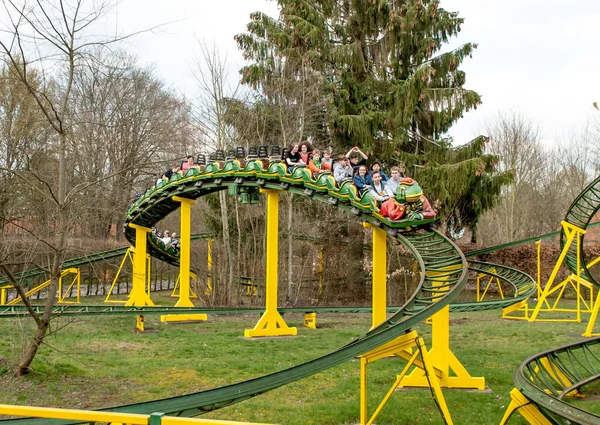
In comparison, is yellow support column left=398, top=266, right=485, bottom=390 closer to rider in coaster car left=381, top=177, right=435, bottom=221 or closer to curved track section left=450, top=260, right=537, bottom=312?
rider in coaster car left=381, top=177, right=435, bottom=221

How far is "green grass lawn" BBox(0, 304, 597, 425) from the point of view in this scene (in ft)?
22.9

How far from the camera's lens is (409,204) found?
30.7ft

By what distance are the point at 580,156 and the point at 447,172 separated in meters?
16.6

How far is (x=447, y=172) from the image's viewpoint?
20.3 metres

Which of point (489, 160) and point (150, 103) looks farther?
point (150, 103)

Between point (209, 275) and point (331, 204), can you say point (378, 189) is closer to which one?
point (331, 204)

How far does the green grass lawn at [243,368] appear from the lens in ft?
22.9

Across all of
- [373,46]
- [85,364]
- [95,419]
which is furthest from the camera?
[373,46]

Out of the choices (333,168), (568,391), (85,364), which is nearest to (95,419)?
(568,391)

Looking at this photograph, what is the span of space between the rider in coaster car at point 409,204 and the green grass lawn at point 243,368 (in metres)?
2.41

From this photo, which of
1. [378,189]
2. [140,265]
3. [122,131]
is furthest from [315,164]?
[122,131]

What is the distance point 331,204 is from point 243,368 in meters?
3.89

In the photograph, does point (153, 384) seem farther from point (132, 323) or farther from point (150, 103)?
point (150, 103)

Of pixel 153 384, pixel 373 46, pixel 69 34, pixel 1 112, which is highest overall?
pixel 373 46
